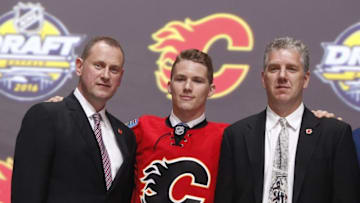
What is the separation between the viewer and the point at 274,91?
2.04m

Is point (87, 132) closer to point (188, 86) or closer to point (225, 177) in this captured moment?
point (188, 86)

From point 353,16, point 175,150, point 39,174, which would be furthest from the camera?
point 353,16

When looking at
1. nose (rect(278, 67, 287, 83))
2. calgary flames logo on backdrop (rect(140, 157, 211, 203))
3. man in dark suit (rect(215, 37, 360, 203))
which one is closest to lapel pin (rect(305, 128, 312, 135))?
man in dark suit (rect(215, 37, 360, 203))

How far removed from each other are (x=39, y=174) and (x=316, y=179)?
1.12m

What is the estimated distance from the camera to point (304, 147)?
6.48 feet

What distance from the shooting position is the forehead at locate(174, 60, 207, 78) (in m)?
2.26

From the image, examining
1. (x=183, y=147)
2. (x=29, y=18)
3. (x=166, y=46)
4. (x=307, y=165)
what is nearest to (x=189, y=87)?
(x=183, y=147)

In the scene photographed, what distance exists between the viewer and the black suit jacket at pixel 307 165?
1.91 m

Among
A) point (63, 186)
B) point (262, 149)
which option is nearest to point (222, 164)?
point (262, 149)

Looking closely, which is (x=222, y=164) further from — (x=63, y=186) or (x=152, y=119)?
(x=63, y=186)

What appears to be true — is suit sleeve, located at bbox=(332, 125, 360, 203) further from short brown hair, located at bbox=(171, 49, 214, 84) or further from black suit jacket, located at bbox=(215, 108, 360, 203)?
short brown hair, located at bbox=(171, 49, 214, 84)

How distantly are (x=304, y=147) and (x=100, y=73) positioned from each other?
962mm

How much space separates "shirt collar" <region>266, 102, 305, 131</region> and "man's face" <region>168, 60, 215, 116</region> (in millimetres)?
347

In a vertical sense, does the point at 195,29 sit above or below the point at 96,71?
A: above
